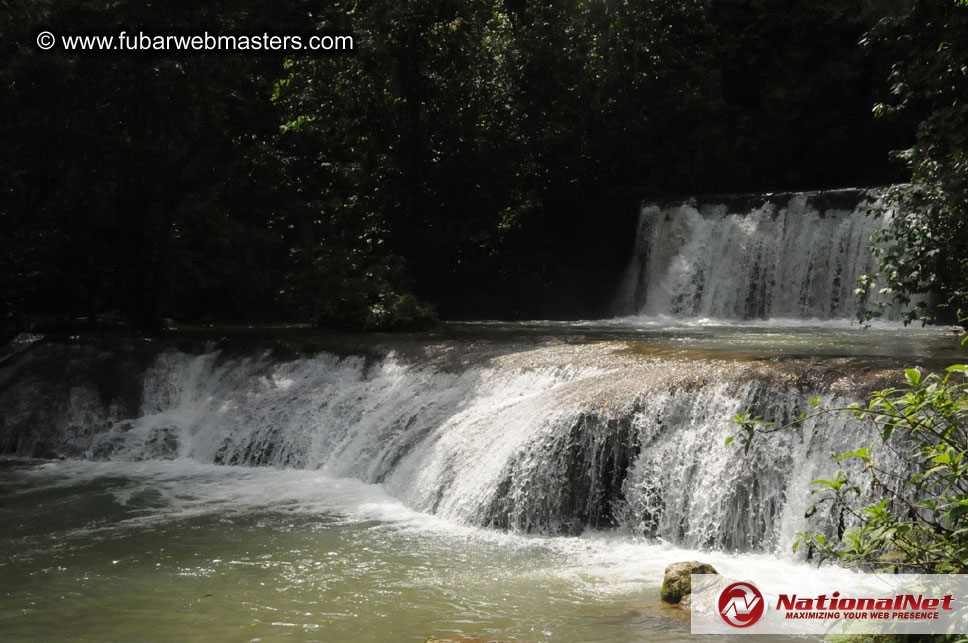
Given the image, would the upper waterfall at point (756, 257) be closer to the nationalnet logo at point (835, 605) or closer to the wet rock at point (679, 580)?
the nationalnet logo at point (835, 605)

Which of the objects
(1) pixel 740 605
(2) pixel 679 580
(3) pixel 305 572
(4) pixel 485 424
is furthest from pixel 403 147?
(1) pixel 740 605

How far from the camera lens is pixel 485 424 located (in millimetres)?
10656

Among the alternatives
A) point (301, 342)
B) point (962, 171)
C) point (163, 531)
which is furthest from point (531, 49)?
point (163, 531)

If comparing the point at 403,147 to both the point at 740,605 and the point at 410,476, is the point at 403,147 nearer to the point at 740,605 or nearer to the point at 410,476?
the point at 410,476

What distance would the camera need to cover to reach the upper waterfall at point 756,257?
56.7 feet

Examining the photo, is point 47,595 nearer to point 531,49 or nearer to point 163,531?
point 163,531

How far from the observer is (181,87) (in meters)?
16.7

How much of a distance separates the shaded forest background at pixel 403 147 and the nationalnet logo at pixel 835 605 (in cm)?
1091

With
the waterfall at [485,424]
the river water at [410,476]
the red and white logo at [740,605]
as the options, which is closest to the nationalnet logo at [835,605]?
the red and white logo at [740,605]

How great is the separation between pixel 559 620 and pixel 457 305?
16.5 m

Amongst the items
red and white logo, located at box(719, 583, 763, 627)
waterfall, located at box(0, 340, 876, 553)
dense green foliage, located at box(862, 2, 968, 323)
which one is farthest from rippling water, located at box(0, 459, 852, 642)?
dense green foliage, located at box(862, 2, 968, 323)

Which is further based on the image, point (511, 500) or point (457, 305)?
point (457, 305)

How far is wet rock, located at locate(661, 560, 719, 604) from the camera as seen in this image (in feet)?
21.5

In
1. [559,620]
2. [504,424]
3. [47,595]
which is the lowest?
[47,595]
